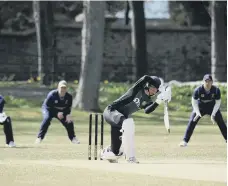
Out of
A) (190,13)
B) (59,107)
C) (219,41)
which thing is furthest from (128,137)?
(190,13)

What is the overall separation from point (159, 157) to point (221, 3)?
76.0ft

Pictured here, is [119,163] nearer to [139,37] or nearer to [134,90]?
[134,90]

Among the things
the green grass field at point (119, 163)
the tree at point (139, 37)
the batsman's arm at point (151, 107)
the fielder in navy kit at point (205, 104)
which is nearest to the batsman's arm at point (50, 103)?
the green grass field at point (119, 163)

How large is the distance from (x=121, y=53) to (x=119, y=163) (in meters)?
33.6

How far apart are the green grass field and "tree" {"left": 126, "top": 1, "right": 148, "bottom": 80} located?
17350 mm

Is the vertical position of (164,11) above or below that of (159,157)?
above

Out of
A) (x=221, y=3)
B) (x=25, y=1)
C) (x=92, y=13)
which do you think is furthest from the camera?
(x=25, y=1)

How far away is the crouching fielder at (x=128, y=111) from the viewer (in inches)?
612

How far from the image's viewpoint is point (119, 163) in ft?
51.6

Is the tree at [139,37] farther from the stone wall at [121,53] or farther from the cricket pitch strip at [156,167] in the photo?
the cricket pitch strip at [156,167]

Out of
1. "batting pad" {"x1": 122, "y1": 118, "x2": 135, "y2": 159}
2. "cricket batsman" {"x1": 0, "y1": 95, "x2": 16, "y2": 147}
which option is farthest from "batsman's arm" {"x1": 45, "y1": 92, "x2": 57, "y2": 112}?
"batting pad" {"x1": 122, "y1": 118, "x2": 135, "y2": 159}

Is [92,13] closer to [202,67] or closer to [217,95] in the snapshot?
[217,95]

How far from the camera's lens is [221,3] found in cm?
3978

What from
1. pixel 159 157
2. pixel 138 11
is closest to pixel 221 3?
pixel 138 11
